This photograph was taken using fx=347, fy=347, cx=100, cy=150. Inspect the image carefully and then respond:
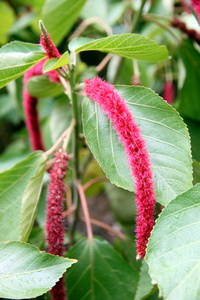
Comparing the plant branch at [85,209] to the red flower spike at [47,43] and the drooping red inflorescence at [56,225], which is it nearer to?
the drooping red inflorescence at [56,225]

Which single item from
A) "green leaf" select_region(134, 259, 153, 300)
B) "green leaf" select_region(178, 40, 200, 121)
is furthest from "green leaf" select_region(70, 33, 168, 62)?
"green leaf" select_region(134, 259, 153, 300)

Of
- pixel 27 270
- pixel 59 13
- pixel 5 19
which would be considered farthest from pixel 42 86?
pixel 5 19

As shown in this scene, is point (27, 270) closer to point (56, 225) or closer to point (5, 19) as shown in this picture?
point (56, 225)

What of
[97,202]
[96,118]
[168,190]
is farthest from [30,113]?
[97,202]

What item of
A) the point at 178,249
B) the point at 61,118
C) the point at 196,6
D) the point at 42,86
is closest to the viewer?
the point at 178,249

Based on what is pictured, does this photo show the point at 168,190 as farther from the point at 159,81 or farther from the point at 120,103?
the point at 159,81

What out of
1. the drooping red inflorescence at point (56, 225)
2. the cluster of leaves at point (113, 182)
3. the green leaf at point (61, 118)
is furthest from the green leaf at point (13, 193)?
the green leaf at point (61, 118)

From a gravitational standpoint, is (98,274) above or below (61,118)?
below
